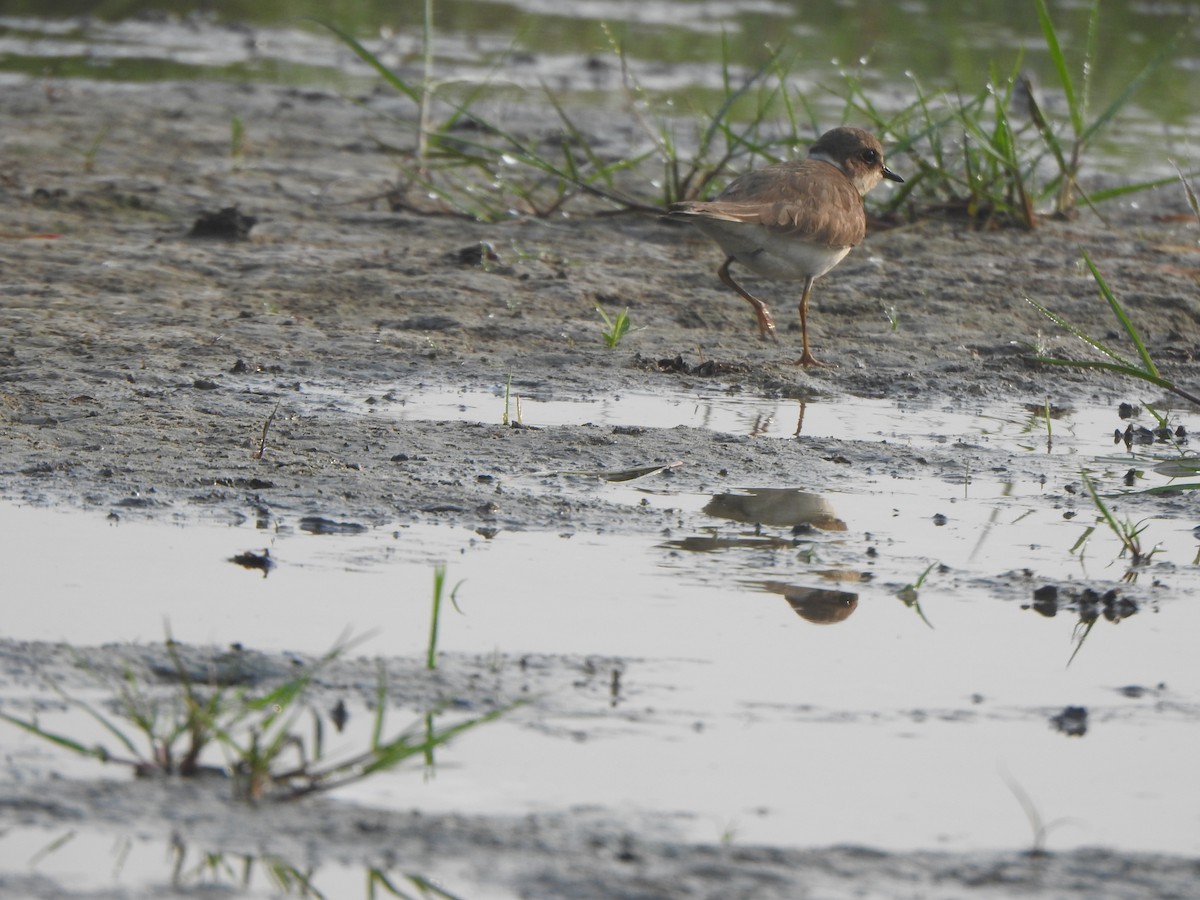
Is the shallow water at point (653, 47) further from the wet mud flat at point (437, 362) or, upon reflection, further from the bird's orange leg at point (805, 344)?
the bird's orange leg at point (805, 344)

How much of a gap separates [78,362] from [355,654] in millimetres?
2507

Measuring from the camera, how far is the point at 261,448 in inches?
177

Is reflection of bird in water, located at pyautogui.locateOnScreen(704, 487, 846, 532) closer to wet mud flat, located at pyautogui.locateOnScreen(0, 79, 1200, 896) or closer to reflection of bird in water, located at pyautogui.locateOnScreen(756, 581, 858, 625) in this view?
wet mud flat, located at pyautogui.locateOnScreen(0, 79, 1200, 896)

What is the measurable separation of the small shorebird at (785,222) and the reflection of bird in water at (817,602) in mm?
2316

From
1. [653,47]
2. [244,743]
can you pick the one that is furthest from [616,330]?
[653,47]

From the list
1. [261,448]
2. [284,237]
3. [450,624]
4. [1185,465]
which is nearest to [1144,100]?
[284,237]

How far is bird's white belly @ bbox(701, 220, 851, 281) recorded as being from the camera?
19.9 ft

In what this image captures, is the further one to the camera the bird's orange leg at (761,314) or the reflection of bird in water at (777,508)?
the bird's orange leg at (761,314)

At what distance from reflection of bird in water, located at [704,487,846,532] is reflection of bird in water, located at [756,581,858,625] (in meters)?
0.45

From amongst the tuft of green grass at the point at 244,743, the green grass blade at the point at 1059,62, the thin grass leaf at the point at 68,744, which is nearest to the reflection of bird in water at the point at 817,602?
the tuft of green grass at the point at 244,743

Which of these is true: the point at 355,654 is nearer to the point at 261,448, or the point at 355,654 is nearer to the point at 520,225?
the point at 261,448

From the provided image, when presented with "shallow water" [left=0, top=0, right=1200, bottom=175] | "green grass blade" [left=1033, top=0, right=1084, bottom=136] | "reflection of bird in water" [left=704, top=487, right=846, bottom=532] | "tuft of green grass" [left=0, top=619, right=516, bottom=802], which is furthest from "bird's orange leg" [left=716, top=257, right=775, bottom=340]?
"shallow water" [left=0, top=0, right=1200, bottom=175]

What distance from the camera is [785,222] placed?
6039 mm

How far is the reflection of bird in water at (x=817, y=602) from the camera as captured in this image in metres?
3.53
